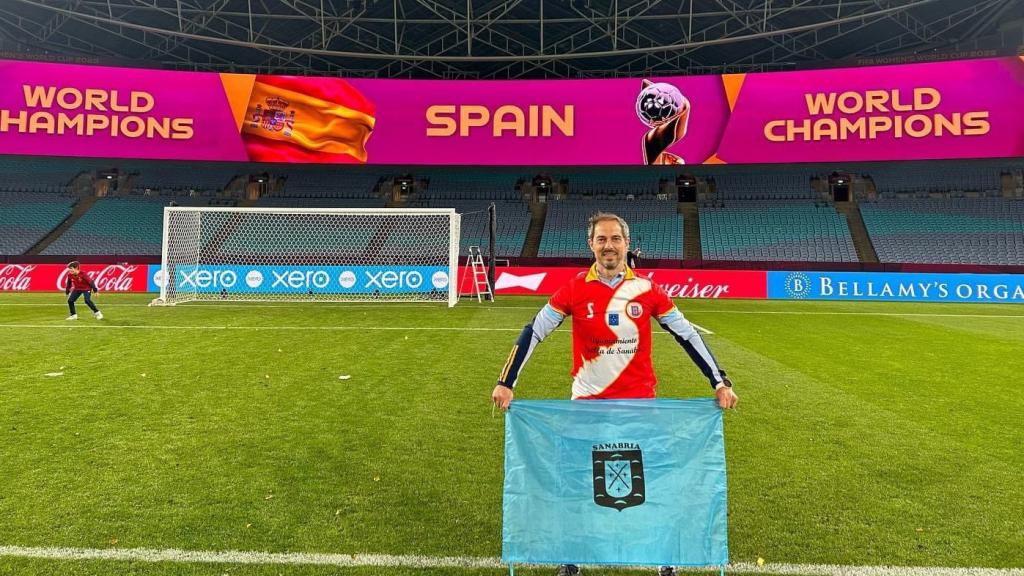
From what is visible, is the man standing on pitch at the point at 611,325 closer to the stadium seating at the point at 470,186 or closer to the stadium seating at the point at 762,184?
the stadium seating at the point at 470,186

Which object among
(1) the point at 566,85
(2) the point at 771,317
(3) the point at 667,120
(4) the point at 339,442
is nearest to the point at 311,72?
(1) the point at 566,85

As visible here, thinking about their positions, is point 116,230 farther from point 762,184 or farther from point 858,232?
point 858,232

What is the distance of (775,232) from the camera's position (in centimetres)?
2738

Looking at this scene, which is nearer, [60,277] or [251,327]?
[251,327]

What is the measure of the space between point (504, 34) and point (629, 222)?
12.6m

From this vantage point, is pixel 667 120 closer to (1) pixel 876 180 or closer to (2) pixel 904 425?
(1) pixel 876 180

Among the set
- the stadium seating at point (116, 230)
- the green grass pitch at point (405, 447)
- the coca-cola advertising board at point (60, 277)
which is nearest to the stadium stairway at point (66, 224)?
the stadium seating at point (116, 230)

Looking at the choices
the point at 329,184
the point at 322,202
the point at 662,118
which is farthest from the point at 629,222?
the point at 329,184

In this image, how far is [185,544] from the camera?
9.86ft

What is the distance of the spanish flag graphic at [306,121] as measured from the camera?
24109mm

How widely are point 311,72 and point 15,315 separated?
23.8m

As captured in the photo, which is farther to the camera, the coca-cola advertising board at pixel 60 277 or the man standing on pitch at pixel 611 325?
the coca-cola advertising board at pixel 60 277

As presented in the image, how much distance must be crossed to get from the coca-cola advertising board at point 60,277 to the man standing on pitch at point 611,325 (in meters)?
23.8

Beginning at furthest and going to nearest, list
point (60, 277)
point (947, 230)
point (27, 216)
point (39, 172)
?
1. point (39, 172)
2. point (27, 216)
3. point (947, 230)
4. point (60, 277)
